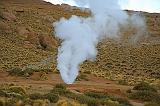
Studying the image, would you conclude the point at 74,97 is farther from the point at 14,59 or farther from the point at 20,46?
the point at 20,46

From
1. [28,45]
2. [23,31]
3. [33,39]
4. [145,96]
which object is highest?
[23,31]

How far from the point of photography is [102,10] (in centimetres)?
2778

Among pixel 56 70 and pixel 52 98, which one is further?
pixel 56 70

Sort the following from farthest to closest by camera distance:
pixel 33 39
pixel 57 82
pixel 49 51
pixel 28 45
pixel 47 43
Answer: pixel 47 43 → pixel 33 39 → pixel 28 45 → pixel 49 51 → pixel 57 82

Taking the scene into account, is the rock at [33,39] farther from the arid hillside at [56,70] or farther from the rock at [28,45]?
the rock at [28,45]

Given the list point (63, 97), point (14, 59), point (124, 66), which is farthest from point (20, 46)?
point (63, 97)

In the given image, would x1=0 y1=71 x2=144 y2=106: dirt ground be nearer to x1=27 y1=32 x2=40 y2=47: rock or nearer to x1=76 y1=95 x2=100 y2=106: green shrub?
x1=76 y1=95 x2=100 y2=106: green shrub

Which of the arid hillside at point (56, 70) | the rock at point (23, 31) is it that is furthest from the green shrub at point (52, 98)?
the rock at point (23, 31)

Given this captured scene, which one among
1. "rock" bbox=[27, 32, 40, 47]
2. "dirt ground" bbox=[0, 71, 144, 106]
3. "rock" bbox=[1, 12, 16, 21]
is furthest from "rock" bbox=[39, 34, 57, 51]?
"dirt ground" bbox=[0, 71, 144, 106]

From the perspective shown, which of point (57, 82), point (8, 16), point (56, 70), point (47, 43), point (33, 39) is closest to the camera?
point (57, 82)

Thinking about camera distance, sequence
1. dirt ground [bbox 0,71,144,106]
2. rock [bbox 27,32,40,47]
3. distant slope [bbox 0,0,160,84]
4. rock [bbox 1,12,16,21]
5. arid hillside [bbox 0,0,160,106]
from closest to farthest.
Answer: arid hillside [bbox 0,0,160,106] → dirt ground [bbox 0,71,144,106] → distant slope [bbox 0,0,160,84] → rock [bbox 27,32,40,47] → rock [bbox 1,12,16,21]

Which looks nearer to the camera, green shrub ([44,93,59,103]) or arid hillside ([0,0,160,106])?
green shrub ([44,93,59,103])

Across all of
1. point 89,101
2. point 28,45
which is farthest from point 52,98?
point 28,45

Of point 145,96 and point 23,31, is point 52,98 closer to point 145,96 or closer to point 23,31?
point 145,96
